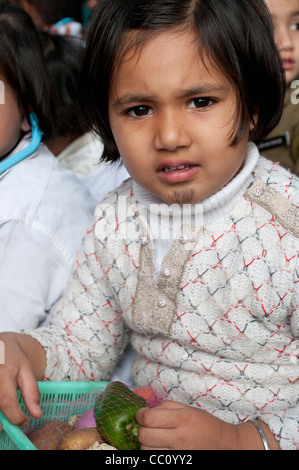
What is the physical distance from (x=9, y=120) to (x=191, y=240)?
A: 0.55 meters

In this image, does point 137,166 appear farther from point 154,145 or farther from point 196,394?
point 196,394

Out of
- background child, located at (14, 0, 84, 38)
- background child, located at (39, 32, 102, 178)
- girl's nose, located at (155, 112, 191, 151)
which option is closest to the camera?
girl's nose, located at (155, 112, 191, 151)

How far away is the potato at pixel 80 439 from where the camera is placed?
100cm

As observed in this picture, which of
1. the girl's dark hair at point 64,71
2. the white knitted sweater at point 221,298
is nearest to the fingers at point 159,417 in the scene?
the white knitted sweater at point 221,298

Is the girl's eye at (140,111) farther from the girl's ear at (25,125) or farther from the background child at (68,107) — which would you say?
the background child at (68,107)

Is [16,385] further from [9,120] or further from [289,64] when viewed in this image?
[289,64]

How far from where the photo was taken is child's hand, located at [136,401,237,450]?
941 mm

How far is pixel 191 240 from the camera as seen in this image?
107 centimetres

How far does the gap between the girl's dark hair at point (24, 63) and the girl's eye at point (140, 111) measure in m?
0.49

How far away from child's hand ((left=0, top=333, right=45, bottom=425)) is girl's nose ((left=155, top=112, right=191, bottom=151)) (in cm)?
42

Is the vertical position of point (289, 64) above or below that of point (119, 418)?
above

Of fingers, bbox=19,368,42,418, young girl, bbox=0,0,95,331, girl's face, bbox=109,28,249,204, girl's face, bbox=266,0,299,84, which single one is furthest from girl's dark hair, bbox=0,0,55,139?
fingers, bbox=19,368,42,418

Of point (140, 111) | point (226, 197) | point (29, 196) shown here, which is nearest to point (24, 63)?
point (29, 196)

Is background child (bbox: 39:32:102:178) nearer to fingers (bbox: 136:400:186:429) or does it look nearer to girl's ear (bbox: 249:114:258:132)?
girl's ear (bbox: 249:114:258:132)
